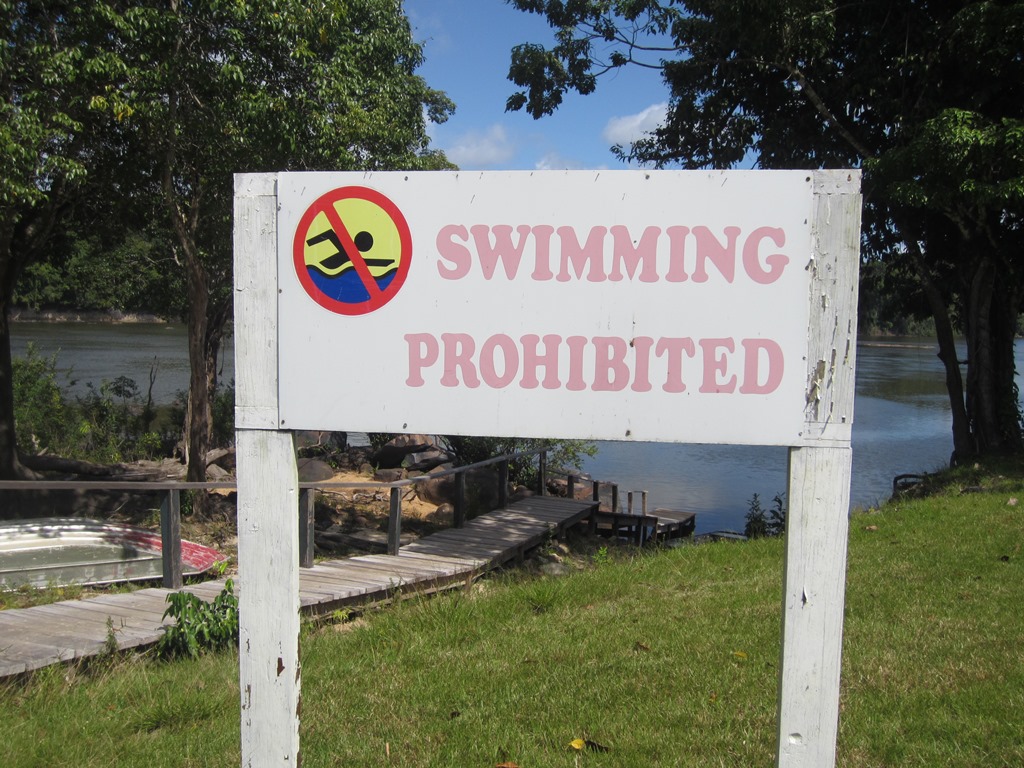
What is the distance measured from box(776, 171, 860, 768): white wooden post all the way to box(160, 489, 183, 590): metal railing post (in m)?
5.88

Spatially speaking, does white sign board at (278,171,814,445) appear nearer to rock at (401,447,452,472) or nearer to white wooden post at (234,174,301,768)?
white wooden post at (234,174,301,768)

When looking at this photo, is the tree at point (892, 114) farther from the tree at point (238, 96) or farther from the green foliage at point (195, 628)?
the green foliage at point (195, 628)

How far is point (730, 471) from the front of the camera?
2356cm

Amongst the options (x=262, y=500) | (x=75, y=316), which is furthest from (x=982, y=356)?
(x=75, y=316)

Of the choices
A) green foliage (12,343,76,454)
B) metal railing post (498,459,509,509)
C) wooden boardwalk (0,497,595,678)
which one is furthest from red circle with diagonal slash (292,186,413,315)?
green foliage (12,343,76,454)

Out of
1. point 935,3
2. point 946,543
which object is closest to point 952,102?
point 935,3

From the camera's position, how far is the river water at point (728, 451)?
20125 mm

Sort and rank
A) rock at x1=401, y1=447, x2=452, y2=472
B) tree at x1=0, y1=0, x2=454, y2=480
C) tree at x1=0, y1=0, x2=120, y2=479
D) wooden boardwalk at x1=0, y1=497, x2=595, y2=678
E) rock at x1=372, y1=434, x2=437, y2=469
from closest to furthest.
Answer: wooden boardwalk at x1=0, y1=497, x2=595, y2=678 < tree at x1=0, y1=0, x2=120, y2=479 < tree at x1=0, y1=0, x2=454, y2=480 < rock at x1=401, y1=447, x2=452, y2=472 < rock at x1=372, y1=434, x2=437, y2=469

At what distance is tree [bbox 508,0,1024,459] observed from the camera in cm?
1065

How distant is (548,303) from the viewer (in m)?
2.42

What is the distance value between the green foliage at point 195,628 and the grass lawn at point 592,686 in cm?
13

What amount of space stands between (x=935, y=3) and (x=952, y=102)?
1.43 meters

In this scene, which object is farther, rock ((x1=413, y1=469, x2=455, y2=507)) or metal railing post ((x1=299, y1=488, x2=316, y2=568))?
rock ((x1=413, y1=469, x2=455, y2=507))

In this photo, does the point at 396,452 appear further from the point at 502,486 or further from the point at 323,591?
the point at 323,591
